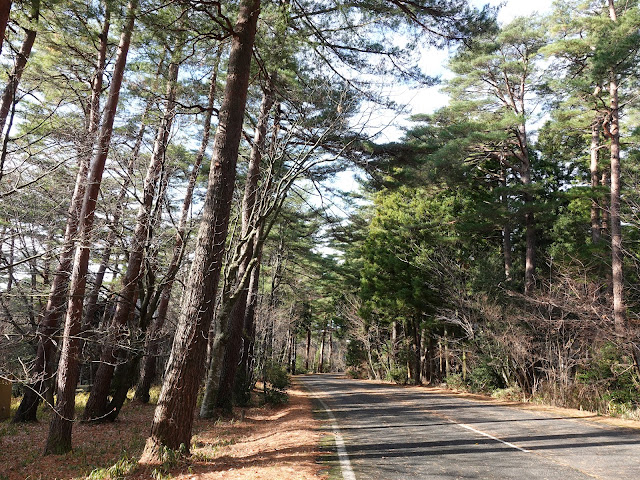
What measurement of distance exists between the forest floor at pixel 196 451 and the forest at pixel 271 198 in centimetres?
45

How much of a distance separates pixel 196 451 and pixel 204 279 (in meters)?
2.73

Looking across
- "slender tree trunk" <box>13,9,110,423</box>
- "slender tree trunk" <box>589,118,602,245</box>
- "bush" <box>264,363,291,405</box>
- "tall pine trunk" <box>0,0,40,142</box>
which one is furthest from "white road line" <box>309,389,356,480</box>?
"slender tree trunk" <box>589,118,602,245</box>

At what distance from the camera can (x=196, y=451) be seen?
21.4 feet

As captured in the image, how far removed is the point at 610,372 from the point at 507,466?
11175mm

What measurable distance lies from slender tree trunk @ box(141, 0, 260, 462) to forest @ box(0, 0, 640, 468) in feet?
0.12

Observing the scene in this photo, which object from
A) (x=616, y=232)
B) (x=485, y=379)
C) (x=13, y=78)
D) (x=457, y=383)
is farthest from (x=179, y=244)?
(x=457, y=383)

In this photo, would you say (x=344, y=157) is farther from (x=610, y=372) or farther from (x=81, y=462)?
(x=610, y=372)

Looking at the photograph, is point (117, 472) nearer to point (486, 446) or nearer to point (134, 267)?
point (486, 446)

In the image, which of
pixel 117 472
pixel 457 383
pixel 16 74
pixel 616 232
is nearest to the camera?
pixel 117 472

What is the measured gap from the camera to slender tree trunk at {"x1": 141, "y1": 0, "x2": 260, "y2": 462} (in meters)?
5.72

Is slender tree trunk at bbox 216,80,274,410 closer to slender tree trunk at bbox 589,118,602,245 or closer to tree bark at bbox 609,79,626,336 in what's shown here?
tree bark at bbox 609,79,626,336

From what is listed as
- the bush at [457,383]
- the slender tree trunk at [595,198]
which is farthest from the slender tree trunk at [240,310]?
the slender tree trunk at [595,198]

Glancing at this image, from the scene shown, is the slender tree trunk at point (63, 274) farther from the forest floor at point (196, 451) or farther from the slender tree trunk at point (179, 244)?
the slender tree trunk at point (179, 244)

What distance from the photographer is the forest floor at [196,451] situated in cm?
535
